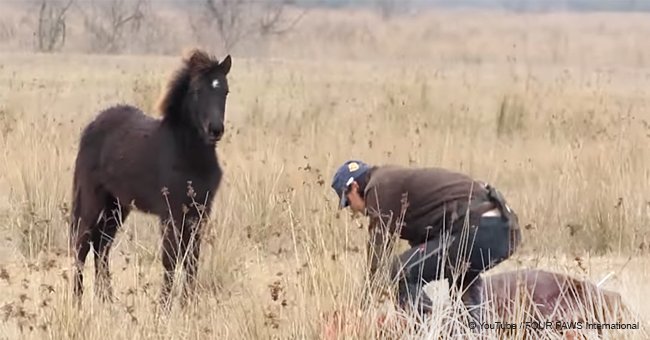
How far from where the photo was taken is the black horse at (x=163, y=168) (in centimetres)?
805

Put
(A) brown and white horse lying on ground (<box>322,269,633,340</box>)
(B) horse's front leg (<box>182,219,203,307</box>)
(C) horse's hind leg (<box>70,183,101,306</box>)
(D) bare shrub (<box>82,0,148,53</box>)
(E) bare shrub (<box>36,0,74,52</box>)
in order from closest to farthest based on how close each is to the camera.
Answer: (A) brown and white horse lying on ground (<box>322,269,633,340</box>) < (B) horse's front leg (<box>182,219,203,307</box>) < (C) horse's hind leg (<box>70,183,101,306</box>) < (E) bare shrub (<box>36,0,74,52</box>) < (D) bare shrub (<box>82,0,148,53</box>)

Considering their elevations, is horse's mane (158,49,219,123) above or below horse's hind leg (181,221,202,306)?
above

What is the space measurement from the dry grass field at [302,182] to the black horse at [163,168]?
8.3 inches

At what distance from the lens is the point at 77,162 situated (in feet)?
29.4

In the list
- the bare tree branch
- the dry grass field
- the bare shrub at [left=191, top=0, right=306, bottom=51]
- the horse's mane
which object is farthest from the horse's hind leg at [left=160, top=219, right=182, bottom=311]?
the bare tree branch

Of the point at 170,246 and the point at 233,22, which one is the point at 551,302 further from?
the point at 233,22

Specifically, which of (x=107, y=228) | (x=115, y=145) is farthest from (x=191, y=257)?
(x=107, y=228)

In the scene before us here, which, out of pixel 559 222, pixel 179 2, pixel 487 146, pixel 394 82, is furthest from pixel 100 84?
pixel 179 2

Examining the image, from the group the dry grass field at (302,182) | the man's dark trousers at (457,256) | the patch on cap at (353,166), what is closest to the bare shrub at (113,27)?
the dry grass field at (302,182)

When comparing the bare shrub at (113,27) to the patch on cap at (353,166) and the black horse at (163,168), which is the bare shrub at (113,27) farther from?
the patch on cap at (353,166)

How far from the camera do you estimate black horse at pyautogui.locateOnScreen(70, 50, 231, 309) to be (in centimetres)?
805

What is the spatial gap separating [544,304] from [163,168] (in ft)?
A: 8.87

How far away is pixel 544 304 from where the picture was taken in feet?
23.6

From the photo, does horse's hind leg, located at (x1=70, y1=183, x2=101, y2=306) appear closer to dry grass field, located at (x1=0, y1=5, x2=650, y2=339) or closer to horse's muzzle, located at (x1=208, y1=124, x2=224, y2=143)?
dry grass field, located at (x1=0, y1=5, x2=650, y2=339)
